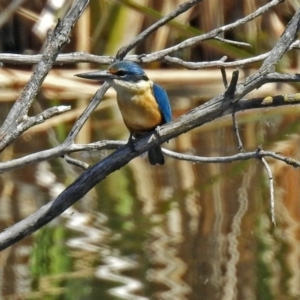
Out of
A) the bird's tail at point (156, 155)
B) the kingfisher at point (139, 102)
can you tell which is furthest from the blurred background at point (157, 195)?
the kingfisher at point (139, 102)

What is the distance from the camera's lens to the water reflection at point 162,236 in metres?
4.36

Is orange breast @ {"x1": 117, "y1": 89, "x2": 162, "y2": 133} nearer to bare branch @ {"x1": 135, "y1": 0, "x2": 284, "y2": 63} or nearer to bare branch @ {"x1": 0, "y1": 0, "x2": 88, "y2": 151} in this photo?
bare branch @ {"x1": 135, "y1": 0, "x2": 284, "y2": 63}

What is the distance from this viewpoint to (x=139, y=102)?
3611 millimetres

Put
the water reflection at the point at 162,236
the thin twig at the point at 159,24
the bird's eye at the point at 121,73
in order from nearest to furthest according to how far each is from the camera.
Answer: the thin twig at the point at 159,24, the bird's eye at the point at 121,73, the water reflection at the point at 162,236

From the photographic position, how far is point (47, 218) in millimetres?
2584

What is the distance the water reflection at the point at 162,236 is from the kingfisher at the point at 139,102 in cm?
100

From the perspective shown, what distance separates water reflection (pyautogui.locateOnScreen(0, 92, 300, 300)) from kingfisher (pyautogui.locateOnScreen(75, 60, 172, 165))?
100 centimetres

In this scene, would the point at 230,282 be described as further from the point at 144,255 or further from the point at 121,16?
the point at 121,16

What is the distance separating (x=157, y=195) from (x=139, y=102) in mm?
2510

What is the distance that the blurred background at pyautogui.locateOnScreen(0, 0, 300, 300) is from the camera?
4449mm

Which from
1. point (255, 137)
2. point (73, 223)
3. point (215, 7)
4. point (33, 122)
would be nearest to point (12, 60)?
point (33, 122)

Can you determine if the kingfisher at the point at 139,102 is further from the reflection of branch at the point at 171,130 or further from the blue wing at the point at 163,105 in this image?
the reflection of branch at the point at 171,130

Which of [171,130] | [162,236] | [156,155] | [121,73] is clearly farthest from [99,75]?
[162,236]

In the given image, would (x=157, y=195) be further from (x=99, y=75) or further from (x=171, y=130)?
(x=171, y=130)
